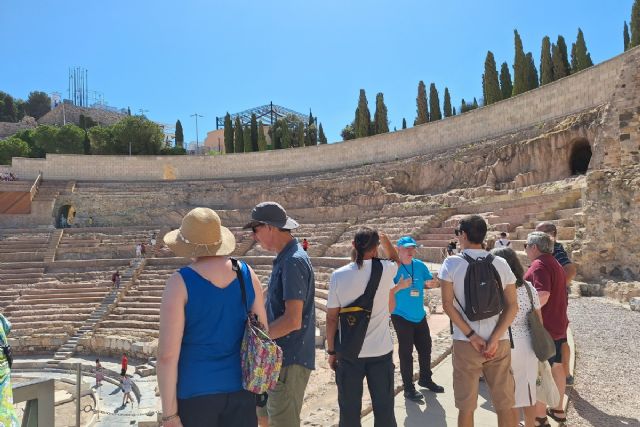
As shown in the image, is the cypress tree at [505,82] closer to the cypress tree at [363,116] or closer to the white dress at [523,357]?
the cypress tree at [363,116]

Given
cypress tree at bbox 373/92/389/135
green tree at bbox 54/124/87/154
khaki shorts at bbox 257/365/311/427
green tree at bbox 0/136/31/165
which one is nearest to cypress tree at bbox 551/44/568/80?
cypress tree at bbox 373/92/389/135

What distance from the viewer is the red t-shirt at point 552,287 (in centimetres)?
381

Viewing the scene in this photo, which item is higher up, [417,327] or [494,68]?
[494,68]

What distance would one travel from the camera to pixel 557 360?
4.04 metres

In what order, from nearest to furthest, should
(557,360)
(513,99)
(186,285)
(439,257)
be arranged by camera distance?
(186,285) < (557,360) < (439,257) < (513,99)

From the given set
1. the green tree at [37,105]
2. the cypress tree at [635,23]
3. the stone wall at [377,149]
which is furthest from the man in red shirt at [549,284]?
the green tree at [37,105]

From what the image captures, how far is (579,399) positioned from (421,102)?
2944cm

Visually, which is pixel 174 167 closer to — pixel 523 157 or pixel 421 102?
pixel 421 102

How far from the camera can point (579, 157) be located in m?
18.4

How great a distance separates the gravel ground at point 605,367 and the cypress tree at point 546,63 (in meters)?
19.3

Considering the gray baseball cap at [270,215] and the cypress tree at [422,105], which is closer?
the gray baseball cap at [270,215]

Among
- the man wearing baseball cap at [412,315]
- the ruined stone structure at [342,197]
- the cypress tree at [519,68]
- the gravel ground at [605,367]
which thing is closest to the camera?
the gravel ground at [605,367]

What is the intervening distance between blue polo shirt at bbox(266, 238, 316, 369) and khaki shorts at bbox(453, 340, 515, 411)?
103 cm

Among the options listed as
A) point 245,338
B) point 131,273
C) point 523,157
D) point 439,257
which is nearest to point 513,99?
point 523,157
